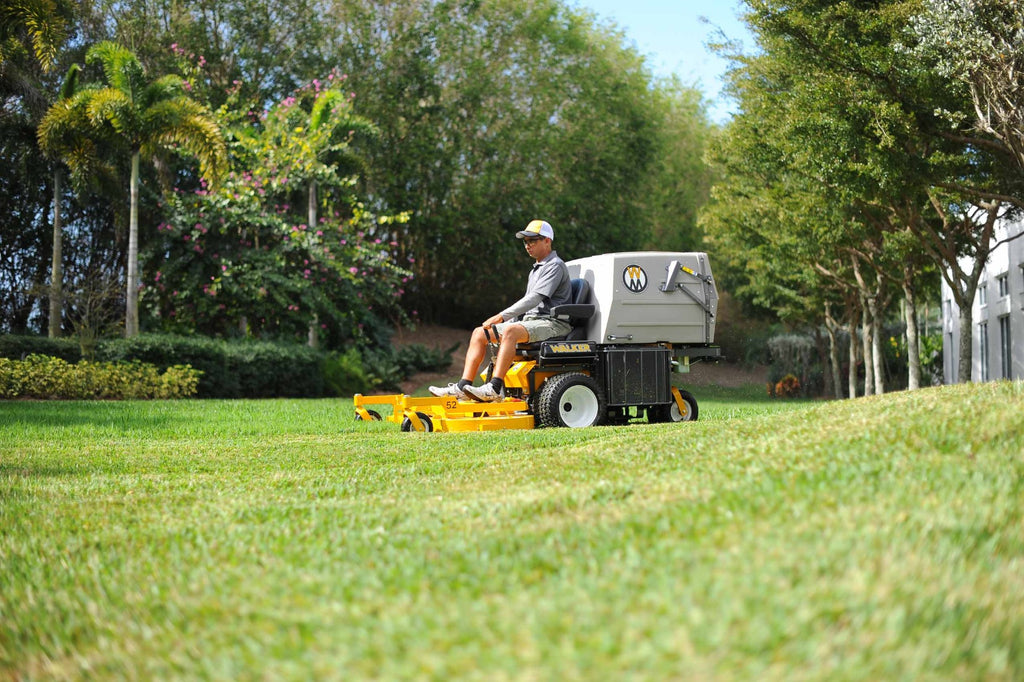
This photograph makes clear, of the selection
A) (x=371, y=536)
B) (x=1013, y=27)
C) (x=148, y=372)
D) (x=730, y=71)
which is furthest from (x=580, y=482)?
(x=730, y=71)

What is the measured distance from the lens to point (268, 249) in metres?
28.2

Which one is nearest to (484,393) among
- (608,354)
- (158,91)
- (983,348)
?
(608,354)

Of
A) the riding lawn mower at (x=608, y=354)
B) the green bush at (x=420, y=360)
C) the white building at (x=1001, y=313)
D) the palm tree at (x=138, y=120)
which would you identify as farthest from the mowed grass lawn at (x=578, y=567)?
the green bush at (x=420, y=360)

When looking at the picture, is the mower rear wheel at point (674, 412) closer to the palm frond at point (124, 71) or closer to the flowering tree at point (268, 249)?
the flowering tree at point (268, 249)

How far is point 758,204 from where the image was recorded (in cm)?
2527

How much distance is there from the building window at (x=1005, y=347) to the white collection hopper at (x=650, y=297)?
21.0 meters

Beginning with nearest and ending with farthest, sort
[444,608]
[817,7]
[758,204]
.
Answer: [444,608]
[817,7]
[758,204]

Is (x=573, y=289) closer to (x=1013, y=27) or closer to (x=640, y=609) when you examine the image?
(x=1013, y=27)

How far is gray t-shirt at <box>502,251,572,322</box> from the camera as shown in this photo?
12.4 metres

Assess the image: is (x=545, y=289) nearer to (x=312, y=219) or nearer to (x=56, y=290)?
(x=312, y=219)

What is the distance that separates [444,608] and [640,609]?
1.96 feet

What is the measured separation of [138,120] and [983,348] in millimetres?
27264

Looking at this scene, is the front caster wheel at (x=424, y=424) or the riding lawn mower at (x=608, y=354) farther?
the riding lawn mower at (x=608, y=354)

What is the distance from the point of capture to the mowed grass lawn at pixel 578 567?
264 centimetres
